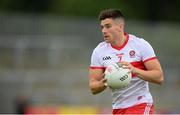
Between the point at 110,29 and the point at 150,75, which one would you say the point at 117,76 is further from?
the point at 110,29

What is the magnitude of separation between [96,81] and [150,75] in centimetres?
71

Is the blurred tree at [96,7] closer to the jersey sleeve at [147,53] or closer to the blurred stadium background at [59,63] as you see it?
the blurred stadium background at [59,63]

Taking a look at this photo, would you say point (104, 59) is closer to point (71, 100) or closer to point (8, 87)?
point (71, 100)

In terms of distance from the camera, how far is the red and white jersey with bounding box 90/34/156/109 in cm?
1038

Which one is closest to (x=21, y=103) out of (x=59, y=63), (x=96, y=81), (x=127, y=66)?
(x=59, y=63)

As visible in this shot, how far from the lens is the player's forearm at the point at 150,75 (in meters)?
10.1

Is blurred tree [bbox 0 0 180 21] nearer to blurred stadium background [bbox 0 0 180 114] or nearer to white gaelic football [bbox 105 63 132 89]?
blurred stadium background [bbox 0 0 180 114]

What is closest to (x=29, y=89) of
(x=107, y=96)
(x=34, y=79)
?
(x=34, y=79)

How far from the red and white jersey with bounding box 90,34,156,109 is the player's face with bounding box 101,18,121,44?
0.54 ft

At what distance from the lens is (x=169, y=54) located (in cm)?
3198

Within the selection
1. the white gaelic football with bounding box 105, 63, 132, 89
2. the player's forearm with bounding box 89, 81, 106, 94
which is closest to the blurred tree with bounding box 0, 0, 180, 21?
the player's forearm with bounding box 89, 81, 106, 94

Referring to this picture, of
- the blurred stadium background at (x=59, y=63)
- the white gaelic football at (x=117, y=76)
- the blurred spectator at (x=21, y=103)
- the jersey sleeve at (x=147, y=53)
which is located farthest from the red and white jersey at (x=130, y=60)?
the blurred spectator at (x=21, y=103)

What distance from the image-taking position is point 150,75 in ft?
33.4

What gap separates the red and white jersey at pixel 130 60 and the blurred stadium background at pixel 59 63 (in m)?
8.56
